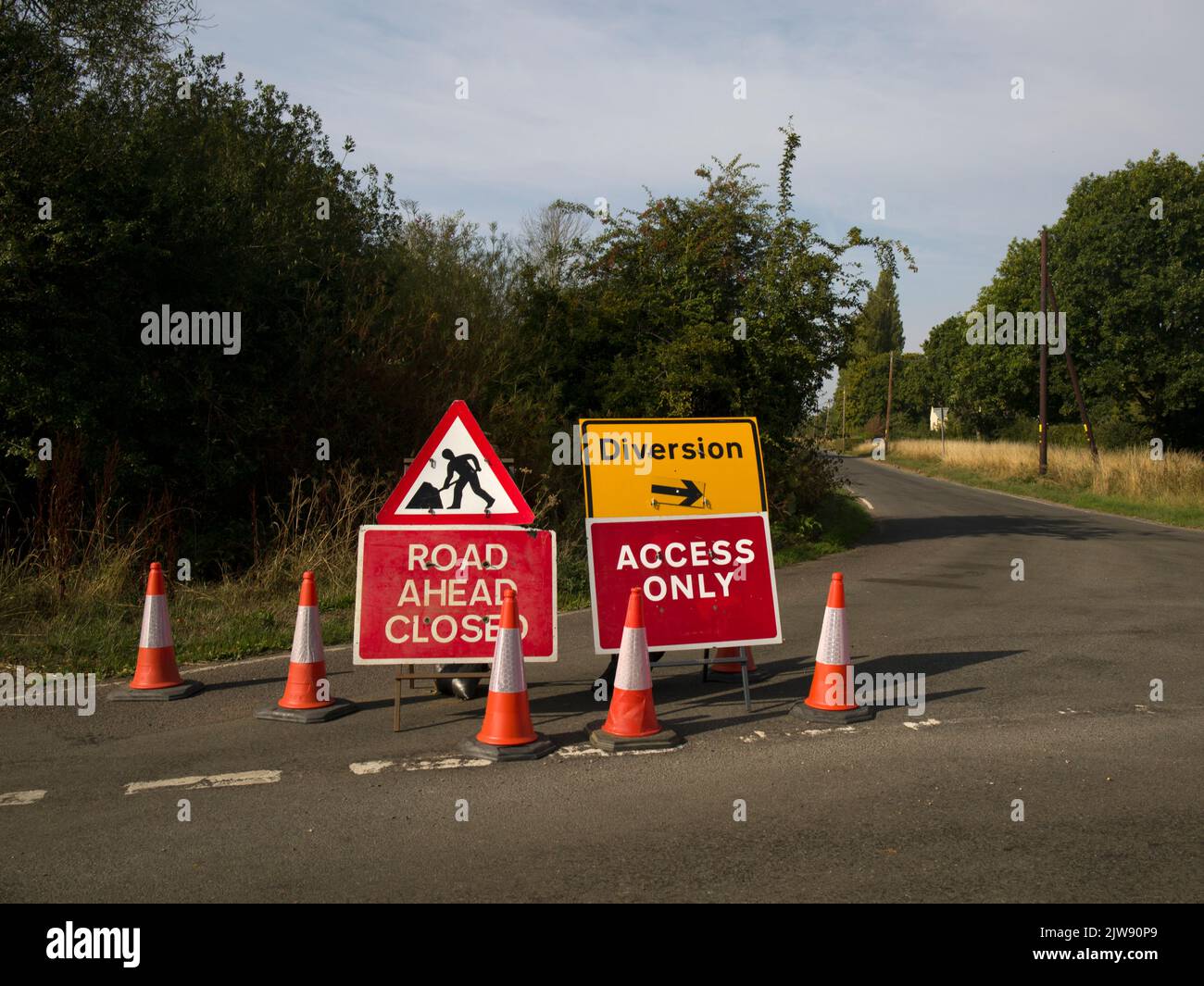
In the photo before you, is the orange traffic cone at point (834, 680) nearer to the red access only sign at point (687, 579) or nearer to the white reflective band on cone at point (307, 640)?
the red access only sign at point (687, 579)

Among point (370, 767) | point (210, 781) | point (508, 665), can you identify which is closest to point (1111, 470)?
point (508, 665)

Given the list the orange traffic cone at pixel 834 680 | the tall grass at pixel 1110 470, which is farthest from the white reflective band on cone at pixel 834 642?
the tall grass at pixel 1110 470

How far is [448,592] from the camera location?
7.07 meters

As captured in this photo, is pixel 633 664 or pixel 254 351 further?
pixel 254 351

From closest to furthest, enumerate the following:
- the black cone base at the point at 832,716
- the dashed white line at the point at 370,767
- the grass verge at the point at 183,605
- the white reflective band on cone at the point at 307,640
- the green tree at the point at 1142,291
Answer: the dashed white line at the point at 370,767 < the black cone base at the point at 832,716 < the white reflective band on cone at the point at 307,640 < the grass verge at the point at 183,605 < the green tree at the point at 1142,291

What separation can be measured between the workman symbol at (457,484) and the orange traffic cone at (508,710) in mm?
1231

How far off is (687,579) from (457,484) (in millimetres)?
1773

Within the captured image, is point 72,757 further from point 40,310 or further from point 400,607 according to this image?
point 40,310

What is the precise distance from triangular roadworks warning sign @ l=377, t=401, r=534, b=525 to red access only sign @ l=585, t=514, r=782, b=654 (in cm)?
62

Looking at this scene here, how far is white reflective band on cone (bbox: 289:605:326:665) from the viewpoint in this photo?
7027mm

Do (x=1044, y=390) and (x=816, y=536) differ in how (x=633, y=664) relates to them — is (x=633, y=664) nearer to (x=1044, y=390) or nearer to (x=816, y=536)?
(x=816, y=536)

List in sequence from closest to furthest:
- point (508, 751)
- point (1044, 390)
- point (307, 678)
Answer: point (508, 751)
point (307, 678)
point (1044, 390)

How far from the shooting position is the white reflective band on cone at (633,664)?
6.37 m

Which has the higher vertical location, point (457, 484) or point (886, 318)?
point (886, 318)
